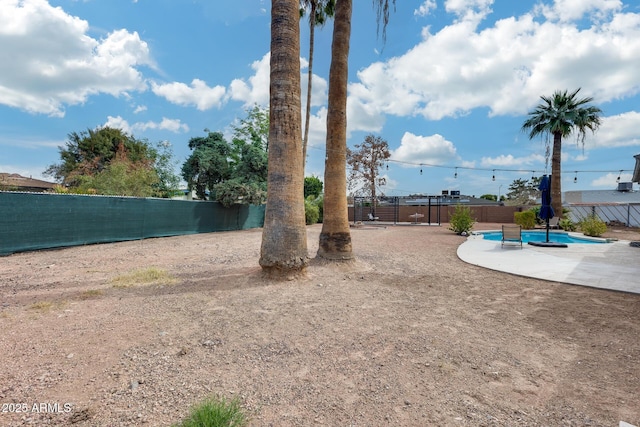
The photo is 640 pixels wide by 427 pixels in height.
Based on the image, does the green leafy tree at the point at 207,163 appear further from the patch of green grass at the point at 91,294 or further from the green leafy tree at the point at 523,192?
the green leafy tree at the point at 523,192

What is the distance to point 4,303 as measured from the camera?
4.16 m

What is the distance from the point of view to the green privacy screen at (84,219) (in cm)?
858

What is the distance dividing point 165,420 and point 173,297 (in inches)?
106

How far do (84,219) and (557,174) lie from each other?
22.8m

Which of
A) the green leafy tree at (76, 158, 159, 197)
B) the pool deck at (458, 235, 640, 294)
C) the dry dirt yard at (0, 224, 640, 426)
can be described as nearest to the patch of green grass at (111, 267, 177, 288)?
the dry dirt yard at (0, 224, 640, 426)

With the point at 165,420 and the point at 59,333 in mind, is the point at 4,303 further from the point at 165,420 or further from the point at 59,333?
the point at 165,420

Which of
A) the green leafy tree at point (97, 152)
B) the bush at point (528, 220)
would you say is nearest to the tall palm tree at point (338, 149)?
the bush at point (528, 220)

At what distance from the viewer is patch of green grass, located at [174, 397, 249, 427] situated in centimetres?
184

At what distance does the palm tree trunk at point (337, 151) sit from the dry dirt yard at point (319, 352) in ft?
4.05

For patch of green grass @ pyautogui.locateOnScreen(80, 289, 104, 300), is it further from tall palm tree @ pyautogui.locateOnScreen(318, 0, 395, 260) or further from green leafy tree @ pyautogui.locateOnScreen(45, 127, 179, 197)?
green leafy tree @ pyautogui.locateOnScreen(45, 127, 179, 197)

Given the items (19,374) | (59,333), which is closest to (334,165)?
(59,333)

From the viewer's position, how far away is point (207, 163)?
71.4 ft

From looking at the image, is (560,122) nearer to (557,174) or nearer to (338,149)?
(557,174)

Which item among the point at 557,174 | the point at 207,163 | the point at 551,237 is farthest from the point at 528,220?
the point at 207,163
